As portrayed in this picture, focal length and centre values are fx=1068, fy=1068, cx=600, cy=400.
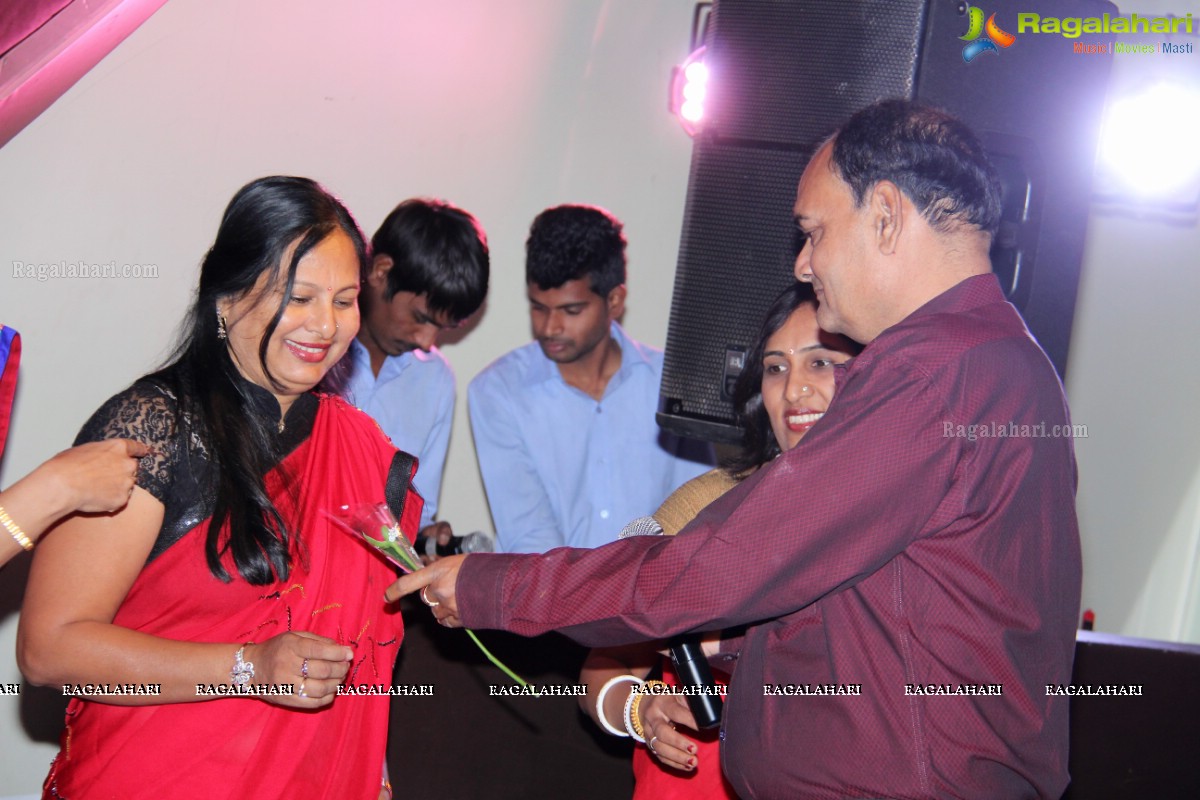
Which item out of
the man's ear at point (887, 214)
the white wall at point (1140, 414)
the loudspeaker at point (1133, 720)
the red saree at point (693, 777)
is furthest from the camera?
the white wall at point (1140, 414)

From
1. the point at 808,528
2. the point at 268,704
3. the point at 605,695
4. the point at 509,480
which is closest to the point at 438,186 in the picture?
the point at 509,480

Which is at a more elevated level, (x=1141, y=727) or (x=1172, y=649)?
(x=1172, y=649)

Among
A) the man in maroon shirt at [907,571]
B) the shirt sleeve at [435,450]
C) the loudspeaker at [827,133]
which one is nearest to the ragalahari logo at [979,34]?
the loudspeaker at [827,133]

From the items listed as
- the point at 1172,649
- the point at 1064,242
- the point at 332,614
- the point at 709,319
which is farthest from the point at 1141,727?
the point at 332,614

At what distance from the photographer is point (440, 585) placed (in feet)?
5.26

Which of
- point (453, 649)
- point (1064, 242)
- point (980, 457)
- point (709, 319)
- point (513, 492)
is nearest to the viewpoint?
point (980, 457)

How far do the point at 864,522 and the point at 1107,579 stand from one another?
9.72 feet

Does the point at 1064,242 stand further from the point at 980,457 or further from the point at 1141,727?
the point at 1141,727

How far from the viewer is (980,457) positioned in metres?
1.30

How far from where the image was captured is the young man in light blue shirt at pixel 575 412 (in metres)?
3.07

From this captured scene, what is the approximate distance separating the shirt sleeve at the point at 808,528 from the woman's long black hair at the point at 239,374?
53 cm

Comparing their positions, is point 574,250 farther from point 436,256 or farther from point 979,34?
point 979,34

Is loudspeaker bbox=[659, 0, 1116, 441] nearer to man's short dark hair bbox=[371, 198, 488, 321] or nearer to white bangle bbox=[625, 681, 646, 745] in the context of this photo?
white bangle bbox=[625, 681, 646, 745]

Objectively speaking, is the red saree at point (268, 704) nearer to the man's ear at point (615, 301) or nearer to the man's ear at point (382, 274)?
the man's ear at point (382, 274)
